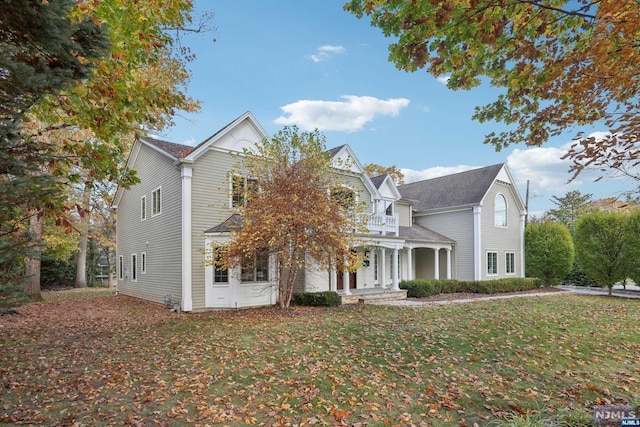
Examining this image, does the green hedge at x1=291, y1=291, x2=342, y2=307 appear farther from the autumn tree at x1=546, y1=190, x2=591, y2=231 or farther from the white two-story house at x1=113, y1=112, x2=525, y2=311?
the autumn tree at x1=546, y1=190, x2=591, y2=231

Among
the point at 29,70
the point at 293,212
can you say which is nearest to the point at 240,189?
the point at 293,212

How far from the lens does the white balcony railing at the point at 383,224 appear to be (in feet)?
62.5

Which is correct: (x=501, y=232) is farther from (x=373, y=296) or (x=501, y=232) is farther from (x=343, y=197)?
(x=343, y=197)

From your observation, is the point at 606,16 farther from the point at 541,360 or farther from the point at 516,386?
the point at 541,360

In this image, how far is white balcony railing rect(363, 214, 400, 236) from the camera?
1906 centimetres

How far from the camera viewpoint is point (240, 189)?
1411 centimetres

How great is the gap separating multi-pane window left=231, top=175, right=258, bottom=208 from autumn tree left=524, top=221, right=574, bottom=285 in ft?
68.8

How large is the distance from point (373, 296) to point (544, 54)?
1388cm

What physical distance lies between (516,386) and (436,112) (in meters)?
10.8

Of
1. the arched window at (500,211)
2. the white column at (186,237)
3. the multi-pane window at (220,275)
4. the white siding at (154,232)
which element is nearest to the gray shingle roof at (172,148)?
the white siding at (154,232)

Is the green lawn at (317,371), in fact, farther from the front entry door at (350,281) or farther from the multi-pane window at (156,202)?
the front entry door at (350,281)

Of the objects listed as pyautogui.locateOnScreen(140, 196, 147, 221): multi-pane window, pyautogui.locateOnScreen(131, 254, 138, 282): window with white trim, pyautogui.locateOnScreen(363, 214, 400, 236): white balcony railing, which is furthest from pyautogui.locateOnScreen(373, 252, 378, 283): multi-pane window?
pyautogui.locateOnScreen(131, 254, 138, 282): window with white trim

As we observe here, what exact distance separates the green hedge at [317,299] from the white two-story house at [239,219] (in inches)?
39.1

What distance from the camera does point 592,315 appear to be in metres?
12.7
